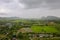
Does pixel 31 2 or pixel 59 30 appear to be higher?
pixel 31 2

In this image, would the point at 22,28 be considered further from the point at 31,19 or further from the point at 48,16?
the point at 48,16

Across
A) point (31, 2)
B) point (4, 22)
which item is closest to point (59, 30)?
point (31, 2)

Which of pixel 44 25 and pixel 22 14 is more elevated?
pixel 22 14

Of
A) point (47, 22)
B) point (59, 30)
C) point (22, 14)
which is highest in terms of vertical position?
point (22, 14)

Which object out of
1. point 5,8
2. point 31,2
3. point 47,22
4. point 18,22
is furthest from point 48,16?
point 5,8

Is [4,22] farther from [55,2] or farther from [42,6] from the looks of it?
[55,2]

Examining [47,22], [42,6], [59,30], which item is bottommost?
[59,30]

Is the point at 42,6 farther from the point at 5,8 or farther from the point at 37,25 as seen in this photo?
the point at 5,8

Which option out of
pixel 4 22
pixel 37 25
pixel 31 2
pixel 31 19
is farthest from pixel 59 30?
pixel 4 22
